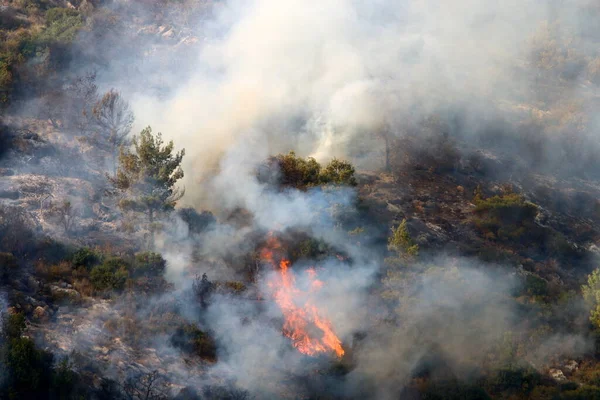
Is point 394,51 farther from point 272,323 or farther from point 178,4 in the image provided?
point 272,323

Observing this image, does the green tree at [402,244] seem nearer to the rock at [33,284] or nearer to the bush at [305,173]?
the bush at [305,173]

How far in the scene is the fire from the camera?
2162 cm

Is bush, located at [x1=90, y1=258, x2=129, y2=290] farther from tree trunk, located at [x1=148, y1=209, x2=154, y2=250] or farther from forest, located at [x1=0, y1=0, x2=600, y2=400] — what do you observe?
tree trunk, located at [x1=148, y1=209, x2=154, y2=250]

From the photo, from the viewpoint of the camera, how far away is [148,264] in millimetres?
22312

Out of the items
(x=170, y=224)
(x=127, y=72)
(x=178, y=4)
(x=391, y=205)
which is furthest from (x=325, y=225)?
(x=178, y=4)

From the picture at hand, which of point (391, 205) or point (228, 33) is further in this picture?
Result: point (228, 33)

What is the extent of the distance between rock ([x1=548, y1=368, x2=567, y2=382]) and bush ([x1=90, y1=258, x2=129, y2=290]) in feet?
50.5

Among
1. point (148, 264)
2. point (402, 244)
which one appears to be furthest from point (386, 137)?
point (148, 264)

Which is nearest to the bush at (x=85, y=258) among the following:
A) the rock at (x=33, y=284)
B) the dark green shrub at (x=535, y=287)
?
the rock at (x=33, y=284)

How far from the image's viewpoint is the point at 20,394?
50.7 feet

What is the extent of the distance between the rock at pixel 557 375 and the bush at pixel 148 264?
48.0 feet

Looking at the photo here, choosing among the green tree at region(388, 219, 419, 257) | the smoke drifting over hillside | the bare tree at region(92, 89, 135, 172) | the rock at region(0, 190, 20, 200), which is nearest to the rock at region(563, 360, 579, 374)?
the green tree at region(388, 219, 419, 257)

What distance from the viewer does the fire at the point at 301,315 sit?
21625mm

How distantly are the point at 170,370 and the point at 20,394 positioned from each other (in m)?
4.50
